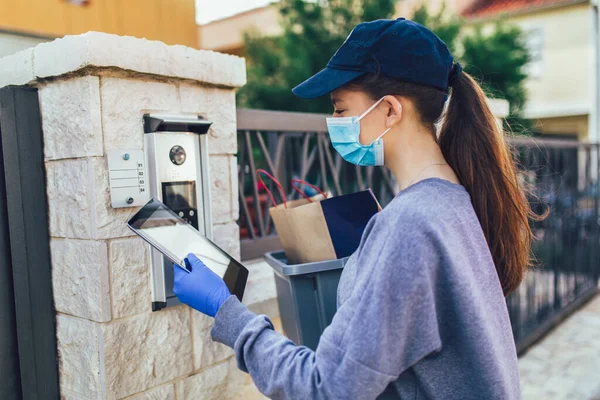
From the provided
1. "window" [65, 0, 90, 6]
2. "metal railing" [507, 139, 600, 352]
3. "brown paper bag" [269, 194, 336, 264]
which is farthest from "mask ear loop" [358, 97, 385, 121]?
"metal railing" [507, 139, 600, 352]

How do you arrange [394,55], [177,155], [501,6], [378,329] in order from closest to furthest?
1. [378,329]
2. [394,55]
3. [177,155]
4. [501,6]

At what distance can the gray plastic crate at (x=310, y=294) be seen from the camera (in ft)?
6.24

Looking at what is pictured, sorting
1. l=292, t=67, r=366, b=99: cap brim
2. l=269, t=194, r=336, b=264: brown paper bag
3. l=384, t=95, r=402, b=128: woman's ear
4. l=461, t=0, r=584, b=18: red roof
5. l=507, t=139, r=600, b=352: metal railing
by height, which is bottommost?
l=507, t=139, r=600, b=352: metal railing

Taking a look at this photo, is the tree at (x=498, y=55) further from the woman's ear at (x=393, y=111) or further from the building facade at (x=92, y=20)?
the woman's ear at (x=393, y=111)

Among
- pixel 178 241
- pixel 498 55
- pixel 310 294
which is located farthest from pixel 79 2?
pixel 498 55

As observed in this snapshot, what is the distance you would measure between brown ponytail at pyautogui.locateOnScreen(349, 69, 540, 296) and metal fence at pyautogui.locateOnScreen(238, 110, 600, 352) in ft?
0.94

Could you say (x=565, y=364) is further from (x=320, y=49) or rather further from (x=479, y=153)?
(x=320, y=49)

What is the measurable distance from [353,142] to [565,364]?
3.90 metres

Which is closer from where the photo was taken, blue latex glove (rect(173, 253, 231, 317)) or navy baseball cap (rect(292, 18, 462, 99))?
navy baseball cap (rect(292, 18, 462, 99))

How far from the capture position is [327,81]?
4.52 ft

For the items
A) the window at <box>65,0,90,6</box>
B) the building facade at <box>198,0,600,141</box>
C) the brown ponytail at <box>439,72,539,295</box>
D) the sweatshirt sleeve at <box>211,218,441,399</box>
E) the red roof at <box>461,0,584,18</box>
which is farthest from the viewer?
the red roof at <box>461,0,584,18</box>

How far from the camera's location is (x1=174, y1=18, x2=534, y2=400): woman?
3.67 ft

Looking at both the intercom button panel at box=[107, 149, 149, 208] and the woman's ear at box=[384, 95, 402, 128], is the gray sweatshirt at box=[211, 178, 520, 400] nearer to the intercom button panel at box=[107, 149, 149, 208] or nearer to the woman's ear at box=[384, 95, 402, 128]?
the woman's ear at box=[384, 95, 402, 128]

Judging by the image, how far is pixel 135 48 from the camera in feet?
5.82
